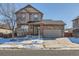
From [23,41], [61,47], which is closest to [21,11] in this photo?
[23,41]

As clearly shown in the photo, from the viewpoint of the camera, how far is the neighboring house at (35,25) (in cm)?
1069

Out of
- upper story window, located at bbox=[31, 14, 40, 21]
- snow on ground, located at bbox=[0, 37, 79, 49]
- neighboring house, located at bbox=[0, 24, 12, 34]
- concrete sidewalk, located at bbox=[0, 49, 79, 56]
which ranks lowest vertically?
concrete sidewalk, located at bbox=[0, 49, 79, 56]

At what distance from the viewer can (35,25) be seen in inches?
420

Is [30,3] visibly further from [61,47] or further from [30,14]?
[61,47]

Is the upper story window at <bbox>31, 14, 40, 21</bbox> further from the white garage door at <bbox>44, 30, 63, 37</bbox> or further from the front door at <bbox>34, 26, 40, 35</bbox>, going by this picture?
A: the white garage door at <bbox>44, 30, 63, 37</bbox>

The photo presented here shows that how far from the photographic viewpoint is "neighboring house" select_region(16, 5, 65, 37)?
421 inches

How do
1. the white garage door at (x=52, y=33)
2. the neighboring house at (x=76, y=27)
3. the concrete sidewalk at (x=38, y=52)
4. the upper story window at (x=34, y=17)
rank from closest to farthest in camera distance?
the concrete sidewalk at (x=38, y=52) → the neighboring house at (x=76, y=27) → the white garage door at (x=52, y=33) → the upper story window at (x=34, y=17)

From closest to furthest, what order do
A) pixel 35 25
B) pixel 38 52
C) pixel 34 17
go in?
1. pixel 38 52
2. pixel 35 25
3. pixel 34 17

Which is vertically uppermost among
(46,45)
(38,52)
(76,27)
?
(76,27)

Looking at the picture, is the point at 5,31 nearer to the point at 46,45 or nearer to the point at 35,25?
the point at 35,25

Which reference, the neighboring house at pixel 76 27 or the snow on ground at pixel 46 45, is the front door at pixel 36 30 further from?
the neighboring house at pixel 76 27

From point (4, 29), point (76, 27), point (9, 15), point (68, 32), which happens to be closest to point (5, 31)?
point (4, 29)

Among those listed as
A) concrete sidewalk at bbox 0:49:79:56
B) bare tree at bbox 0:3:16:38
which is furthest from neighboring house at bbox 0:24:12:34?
concrete sidewalk at bbox 0:49:79:56

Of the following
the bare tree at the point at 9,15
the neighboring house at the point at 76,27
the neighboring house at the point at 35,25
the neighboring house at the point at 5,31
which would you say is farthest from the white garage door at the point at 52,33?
the neighboring house at the point at 5,31
